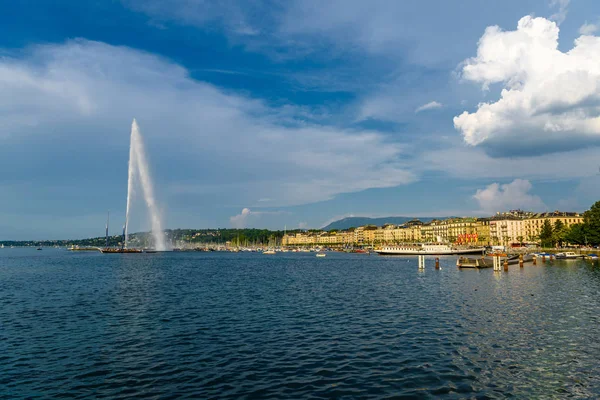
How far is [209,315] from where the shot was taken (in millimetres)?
34438

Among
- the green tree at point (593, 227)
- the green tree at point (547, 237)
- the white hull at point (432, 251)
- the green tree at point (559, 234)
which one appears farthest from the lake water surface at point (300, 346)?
the green tree at point (547, 237)

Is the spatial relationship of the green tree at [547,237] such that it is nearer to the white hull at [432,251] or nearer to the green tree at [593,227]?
the white hull at [432,251]

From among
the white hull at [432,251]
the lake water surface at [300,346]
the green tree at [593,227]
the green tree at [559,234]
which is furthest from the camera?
the white hull at [432,251]

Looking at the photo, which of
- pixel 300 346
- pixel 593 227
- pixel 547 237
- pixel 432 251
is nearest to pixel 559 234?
pixel 547 237

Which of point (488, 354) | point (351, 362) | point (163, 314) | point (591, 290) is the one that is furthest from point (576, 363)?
point (591, 290)

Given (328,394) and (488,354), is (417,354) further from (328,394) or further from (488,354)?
(328,394)

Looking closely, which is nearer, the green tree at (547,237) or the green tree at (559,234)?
the green tree at (559,234)

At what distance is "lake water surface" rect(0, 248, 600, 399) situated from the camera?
18.2 metres

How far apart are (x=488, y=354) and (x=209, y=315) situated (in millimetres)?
21020

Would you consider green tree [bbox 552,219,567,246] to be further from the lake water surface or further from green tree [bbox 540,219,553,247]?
the lake water surface

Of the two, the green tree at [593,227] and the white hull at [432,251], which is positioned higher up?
the green tree at [593,227]

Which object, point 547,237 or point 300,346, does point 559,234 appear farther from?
point 300,346

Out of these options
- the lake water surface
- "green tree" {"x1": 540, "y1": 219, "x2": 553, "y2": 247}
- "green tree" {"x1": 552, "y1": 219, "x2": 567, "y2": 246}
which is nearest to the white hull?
"green tree" {"x1": 540, "y1": 219, "x2": 553, "y2": 247}

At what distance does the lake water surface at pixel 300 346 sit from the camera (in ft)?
59.8
